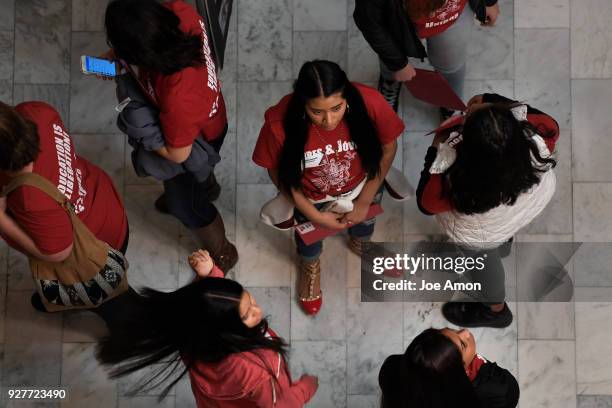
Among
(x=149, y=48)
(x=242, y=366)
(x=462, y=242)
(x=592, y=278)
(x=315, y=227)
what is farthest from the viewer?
(x=592, y=278)

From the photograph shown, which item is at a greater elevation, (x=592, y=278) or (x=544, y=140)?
(x=544, y=140)

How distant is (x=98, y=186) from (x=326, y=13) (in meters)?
1.74

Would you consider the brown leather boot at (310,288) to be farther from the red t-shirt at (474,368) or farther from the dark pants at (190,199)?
the red t-shirt at (474,368)

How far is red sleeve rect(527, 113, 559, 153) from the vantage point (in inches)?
93.3

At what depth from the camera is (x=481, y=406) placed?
2.22 m

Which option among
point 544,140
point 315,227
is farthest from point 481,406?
point 315,227

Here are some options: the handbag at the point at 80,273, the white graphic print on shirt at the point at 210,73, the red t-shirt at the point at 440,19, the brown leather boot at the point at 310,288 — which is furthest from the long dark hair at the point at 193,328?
the red t-shirt at the point at 440,19

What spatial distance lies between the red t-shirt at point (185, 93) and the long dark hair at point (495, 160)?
3.01 feet

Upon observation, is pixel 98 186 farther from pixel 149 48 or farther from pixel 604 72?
pixel 604 72

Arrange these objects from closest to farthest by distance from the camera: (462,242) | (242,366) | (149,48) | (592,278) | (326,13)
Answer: (149,48) < (242,366) < (462,242) < (592,278) < (326,13)

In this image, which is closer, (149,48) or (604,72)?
(149,48)

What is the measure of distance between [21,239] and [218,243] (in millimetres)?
1180

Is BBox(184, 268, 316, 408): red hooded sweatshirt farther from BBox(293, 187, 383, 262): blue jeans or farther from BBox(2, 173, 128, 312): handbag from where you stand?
BBox(293, 187, 383, 262): blue jeans

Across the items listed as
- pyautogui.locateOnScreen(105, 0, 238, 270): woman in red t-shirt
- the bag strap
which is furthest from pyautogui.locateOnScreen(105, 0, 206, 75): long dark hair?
the bag strap
